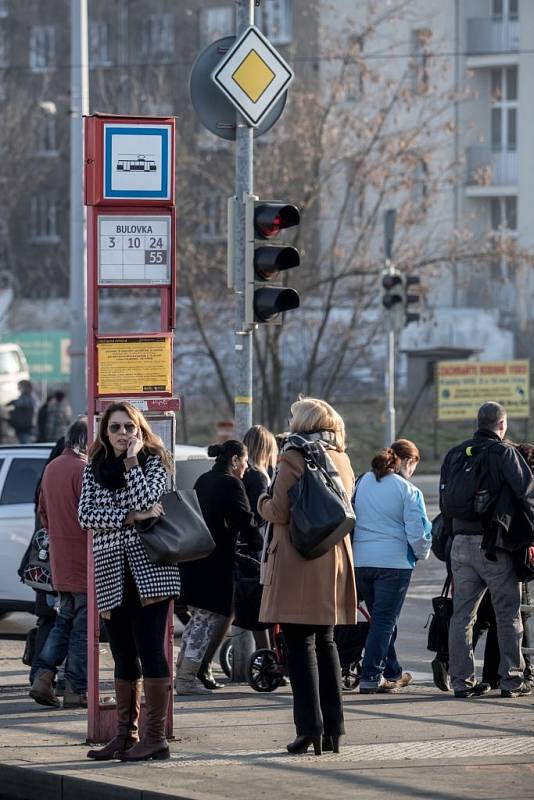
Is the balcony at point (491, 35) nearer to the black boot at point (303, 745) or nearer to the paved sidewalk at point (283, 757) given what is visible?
the paved sidewalk at point (283, 757)

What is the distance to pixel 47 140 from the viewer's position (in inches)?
2088

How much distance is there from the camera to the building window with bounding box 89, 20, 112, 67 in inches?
2007

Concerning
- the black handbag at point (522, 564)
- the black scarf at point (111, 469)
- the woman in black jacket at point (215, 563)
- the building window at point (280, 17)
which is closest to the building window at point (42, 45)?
the building window at point (280, 17)

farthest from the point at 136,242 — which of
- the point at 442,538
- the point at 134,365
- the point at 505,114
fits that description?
the point at 505,114

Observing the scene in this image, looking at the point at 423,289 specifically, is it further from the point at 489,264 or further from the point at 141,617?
the point at 141,617

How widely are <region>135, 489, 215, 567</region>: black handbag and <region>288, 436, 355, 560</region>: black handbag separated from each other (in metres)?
0.46

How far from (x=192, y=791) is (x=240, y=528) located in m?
3.48

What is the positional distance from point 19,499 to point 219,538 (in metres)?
3.25

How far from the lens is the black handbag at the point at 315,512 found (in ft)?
23.5

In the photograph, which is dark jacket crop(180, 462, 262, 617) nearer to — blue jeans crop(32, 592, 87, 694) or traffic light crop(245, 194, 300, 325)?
blue jeans crop(32, 592, 87, 694)

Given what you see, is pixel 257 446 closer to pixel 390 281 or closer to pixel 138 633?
pixel 138 633

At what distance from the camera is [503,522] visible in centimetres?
933

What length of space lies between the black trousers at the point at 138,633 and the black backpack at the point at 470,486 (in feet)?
8.96

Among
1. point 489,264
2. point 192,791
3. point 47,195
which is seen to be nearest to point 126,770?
point 192,791
